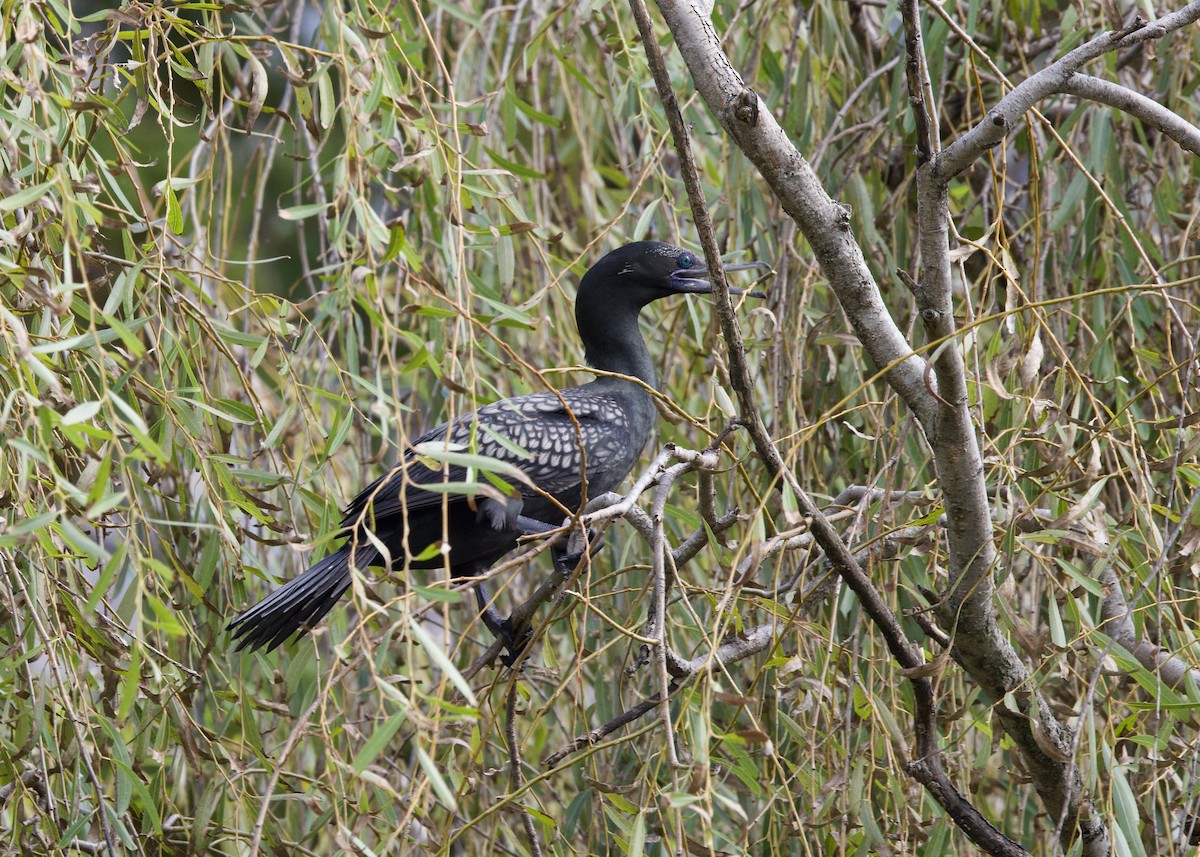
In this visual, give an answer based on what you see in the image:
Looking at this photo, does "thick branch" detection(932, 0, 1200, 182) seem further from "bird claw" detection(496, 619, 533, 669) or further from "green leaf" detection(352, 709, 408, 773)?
"bird claw" detection(496, 619, 533, 669)

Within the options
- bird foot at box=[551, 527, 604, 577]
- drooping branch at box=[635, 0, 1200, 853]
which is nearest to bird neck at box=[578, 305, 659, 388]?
bird foot at box=[551, 527, 604, 577]

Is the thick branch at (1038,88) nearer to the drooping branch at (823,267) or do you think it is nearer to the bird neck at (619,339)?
the drooping branch at (823,267)

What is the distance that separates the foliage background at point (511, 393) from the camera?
1483mm

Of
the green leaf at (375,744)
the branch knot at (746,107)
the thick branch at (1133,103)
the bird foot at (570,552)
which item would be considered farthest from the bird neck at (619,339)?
the green leaf at (375,744)

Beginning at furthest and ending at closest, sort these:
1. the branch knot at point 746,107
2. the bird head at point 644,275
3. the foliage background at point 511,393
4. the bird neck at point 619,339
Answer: the bird neck at point 619,339
the bird head at point 644,275
the branch knot at point 746,107
the foliage background at point 511,393

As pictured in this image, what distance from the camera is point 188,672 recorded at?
200 centimetres

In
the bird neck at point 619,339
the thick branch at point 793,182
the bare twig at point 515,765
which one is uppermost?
the thick branch at point 793,182

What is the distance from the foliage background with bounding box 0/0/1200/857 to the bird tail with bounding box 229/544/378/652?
0.05 m

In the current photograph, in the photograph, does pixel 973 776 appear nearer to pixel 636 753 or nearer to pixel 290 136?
pixel 636 753

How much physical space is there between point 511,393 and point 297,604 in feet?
2.73

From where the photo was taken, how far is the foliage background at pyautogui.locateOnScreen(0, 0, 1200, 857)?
58.4 inches

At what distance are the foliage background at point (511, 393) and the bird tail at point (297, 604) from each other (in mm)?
49

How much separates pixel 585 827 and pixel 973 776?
81cm

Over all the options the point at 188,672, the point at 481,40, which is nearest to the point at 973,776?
the point at 188,672
